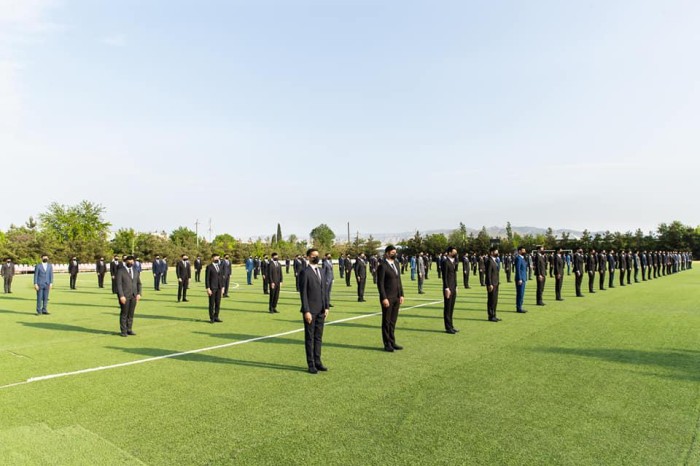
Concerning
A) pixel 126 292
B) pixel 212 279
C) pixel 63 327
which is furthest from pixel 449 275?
pixel 63 327

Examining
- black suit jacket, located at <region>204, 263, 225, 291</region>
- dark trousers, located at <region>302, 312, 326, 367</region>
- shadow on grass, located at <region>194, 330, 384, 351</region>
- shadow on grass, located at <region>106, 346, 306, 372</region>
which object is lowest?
shadow on grass, located at <region>194, 330, 384, 351</region>

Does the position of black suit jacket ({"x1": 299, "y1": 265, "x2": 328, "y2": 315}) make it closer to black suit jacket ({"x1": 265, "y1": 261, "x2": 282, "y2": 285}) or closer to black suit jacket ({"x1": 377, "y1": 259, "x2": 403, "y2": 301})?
black suit jacket ({"x1": 377, "y1": 259, "x2": 403, "y2": 301})

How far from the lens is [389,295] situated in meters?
9.15

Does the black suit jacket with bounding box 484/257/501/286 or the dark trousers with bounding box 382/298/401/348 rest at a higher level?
the black suit jacket with bounding box 484/257/501/286

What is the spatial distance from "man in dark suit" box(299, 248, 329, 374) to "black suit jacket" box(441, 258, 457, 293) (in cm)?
418

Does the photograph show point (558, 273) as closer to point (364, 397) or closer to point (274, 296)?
point (274, 296)

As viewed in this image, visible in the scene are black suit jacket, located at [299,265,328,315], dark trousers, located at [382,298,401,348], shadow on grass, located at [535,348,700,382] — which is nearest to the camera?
shadow on grass, located at [535,348,700,382]

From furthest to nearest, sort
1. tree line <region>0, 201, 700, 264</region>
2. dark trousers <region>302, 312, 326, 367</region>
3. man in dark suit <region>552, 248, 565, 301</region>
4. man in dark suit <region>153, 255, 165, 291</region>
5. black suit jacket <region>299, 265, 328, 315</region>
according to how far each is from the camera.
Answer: tree line <region>0, 201, 700, 264</region> → man in dark suit <region>153, 255, 165, 291</region> → man in dark suit <region>552, 248, 565, 301</region> → black suit jacket <region>299, 265, 328, 315</region> → dark trousers <region>302, 312, 326, 367</region>

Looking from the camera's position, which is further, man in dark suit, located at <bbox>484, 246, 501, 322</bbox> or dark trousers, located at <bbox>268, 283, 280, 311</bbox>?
dark trousers, located at <bbox>268, 283, 280, 311</bbox>

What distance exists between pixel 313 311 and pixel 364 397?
1955mm

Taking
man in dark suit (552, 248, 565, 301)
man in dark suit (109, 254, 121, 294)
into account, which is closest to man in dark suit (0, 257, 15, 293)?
man in dark suit (109, 254, 121, 294)

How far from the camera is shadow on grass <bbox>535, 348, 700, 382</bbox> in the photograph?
6.95m

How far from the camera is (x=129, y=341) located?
10289mm

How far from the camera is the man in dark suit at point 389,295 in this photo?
8.91m
